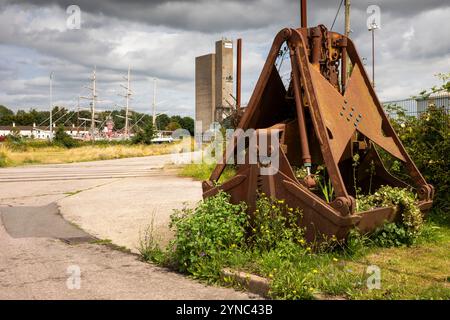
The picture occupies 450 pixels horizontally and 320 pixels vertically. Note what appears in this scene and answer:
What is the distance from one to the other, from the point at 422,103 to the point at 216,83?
7103 millimetres

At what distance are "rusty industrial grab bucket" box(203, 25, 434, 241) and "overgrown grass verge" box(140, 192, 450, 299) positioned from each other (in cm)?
20

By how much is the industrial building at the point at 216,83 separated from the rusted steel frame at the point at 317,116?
896 centimetres

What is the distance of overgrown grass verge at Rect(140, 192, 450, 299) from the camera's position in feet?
14.6

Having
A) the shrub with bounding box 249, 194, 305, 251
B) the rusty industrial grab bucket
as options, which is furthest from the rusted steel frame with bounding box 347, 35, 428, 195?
the shrub with bounding box 249, 194, 305, 251

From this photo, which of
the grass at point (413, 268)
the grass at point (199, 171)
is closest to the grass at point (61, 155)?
the grass at point (199, 171)

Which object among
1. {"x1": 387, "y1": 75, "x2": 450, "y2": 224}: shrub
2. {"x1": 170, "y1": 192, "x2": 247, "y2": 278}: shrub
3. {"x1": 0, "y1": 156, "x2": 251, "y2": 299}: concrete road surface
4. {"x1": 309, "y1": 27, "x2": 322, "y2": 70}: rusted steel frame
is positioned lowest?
{"x1": 0, "y1": 156, "x2": 251, "y2": 299}: concrete road surface

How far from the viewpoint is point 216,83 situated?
15.3 metres

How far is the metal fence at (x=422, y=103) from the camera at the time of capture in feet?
28.7

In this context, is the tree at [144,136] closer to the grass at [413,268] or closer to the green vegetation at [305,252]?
the green vegetation at [305,252]

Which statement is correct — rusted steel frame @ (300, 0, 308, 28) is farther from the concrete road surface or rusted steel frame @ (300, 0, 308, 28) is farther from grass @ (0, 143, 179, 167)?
grass @ (0, 143, 179, 167)

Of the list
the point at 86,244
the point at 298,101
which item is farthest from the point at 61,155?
the point at 298,101

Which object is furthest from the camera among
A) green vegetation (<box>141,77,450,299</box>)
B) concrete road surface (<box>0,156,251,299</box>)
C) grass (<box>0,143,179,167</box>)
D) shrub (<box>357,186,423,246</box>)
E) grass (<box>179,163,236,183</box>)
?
grass (<box>0,143,179,167</box>)

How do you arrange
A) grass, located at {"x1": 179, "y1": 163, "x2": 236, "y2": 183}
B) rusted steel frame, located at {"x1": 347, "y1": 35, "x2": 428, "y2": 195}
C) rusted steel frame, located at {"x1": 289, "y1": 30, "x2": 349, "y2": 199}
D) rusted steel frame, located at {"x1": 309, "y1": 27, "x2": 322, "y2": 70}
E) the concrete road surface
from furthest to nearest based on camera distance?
grass, located at {"x1": 179, "y1": 163, "x2": 236, "y2": 183} → rusted steel frame, located at {"x1": 347, "y1": 35, "x2": 428, "y2": 195} → rusted steel frame, located at {"x1": 309, "y1": 27, "x2": 322, "y2": 70} → rusted steel frame, located at {"x1": 289, "y1": 30, "x2": 349, "y2": 199} → the concrete road surface

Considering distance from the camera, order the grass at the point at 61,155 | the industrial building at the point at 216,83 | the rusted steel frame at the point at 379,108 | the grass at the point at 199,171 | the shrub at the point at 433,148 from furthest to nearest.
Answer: the grass at the point at 61,155 < the grass at the point at 199,171 < the industrial building at the point at 216,83 < the shrub at the point at 433,148 < the rusted steel frame at the point at 379,108
